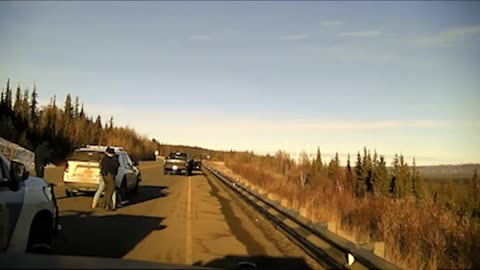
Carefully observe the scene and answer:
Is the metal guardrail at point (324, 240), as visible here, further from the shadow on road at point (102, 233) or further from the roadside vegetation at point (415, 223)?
the shadow on road at point (102, 233)

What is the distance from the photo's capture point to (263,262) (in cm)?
1050

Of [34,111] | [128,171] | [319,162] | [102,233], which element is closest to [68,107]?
[34,111]

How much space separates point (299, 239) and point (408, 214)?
14.3 feet

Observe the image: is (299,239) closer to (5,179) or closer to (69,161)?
(5,179)

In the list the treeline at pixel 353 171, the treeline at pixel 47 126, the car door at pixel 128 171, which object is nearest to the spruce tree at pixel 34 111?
the treeline at pixel 47 126

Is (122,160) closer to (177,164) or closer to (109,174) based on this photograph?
(109,174)

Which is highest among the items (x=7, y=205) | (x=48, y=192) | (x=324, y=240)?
(x=48, y=192)

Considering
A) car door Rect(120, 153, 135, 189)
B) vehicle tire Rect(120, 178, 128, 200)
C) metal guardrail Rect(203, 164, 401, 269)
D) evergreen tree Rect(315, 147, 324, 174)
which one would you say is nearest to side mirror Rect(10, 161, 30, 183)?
metal guardrail Rect(203, 164, 401, 269)

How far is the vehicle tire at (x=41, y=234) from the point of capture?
8.38m

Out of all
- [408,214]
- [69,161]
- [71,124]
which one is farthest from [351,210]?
[71,124]

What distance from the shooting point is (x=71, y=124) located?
294 ft

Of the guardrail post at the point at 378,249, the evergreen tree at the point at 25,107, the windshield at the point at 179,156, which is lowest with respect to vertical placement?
the guardrail post at the point at 378,249

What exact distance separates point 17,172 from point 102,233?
5.57 meters

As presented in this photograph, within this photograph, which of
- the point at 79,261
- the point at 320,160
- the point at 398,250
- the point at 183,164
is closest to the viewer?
the point at 79,261
